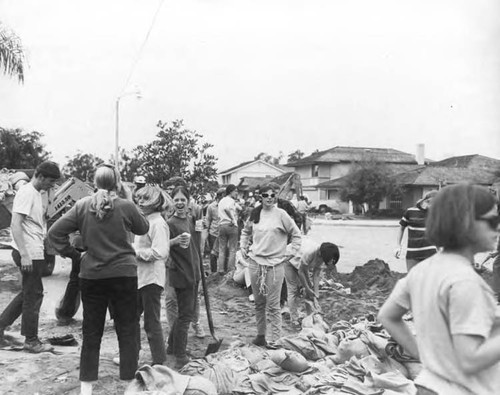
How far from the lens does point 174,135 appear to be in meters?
12.9

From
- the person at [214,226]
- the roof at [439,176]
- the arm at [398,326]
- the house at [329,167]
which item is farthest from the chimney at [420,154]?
the arm at [398,326]

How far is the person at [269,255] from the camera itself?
6.34m

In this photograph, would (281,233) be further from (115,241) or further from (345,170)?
(345,170)

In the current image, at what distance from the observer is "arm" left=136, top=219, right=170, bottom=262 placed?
16.9 feet

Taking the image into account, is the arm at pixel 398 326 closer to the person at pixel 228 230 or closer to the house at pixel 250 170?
the person at pixel 228 230

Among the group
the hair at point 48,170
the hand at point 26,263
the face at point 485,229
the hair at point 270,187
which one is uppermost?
the hair at point 48,170

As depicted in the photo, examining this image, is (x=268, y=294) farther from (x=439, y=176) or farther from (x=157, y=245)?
(x=439, y=176)

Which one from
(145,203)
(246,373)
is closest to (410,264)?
(246,373)

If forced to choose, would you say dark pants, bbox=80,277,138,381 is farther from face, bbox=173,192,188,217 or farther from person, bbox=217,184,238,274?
person, bbox=217,184,238,274

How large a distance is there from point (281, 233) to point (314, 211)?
4910 cm

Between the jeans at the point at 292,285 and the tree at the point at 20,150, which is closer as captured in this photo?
the jeans at the point at 292,285

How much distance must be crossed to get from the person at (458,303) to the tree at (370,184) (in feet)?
155

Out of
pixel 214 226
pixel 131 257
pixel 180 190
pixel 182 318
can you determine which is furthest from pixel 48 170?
pixel 214 226

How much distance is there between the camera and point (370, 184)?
1914 inches
